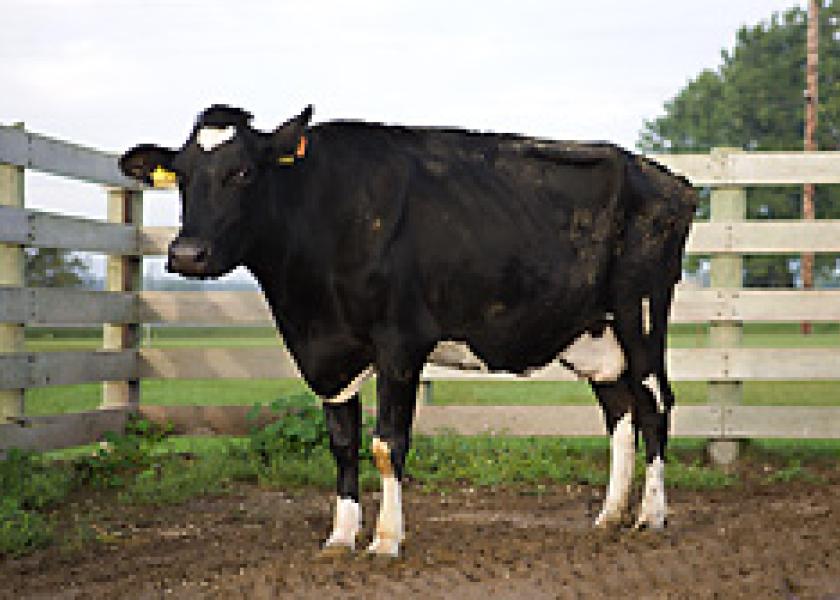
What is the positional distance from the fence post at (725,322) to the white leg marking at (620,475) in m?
2.64

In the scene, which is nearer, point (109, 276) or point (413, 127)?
point (413, 127)

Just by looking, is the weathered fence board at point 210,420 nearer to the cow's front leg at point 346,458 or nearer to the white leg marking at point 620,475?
the cow's front leg at point 346,458

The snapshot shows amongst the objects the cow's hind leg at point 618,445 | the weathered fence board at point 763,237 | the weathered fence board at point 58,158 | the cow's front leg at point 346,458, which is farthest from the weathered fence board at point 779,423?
the weathered fence board at point 58,158

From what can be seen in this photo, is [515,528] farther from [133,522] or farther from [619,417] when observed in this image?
[133,522]

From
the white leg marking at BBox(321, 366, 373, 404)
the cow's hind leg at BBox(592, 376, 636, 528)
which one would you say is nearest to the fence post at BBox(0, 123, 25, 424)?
the white leg marking at BBox(321, 366, 373, 404)

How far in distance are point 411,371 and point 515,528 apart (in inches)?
61.3

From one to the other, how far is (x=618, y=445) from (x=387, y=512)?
1748mm

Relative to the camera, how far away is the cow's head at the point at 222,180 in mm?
4707

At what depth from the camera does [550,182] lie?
18.6 ft

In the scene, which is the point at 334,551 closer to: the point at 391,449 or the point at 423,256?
the point at 391,449

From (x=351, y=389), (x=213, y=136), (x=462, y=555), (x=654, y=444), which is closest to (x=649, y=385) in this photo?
(x=654, y=444)

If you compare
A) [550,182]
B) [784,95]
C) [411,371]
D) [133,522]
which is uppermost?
[784,95]

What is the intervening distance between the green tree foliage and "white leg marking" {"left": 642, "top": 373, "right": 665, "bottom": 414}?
37.6 meters

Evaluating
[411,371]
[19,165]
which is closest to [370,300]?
[411,371]
